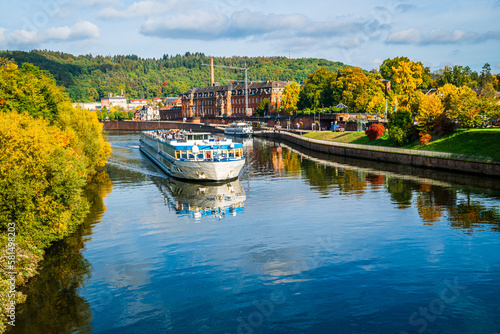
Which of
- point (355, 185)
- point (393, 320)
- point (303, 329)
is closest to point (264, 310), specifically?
point (303, 329)

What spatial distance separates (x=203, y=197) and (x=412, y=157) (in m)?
34.4

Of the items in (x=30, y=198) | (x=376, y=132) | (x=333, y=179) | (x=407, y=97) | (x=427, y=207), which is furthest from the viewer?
(x=407, y=97)

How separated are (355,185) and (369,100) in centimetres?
7417

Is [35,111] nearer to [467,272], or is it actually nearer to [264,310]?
[264,310]

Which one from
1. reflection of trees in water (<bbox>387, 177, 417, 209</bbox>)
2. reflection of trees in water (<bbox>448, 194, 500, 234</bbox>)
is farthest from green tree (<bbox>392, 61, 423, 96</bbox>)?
reflection of trees in water (<bbox>448, 194, 500, 234</bbox>)

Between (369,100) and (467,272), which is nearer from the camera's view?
(467,272)

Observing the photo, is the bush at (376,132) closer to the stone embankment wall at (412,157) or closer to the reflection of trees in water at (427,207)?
the stone embankment wall at (412,157)

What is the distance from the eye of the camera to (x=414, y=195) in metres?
47.3

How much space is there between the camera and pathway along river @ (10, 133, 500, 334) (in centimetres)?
2116

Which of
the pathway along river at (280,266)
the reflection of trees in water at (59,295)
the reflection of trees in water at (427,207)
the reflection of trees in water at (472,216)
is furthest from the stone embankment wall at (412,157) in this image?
the reflection of trees in water at (59,295)

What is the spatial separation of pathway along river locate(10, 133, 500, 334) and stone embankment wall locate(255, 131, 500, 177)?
16.7ft

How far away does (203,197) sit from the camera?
49.7 metres

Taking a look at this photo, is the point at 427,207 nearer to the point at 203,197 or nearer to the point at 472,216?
the point at 472,216

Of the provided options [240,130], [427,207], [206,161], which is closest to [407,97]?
[240,130]
